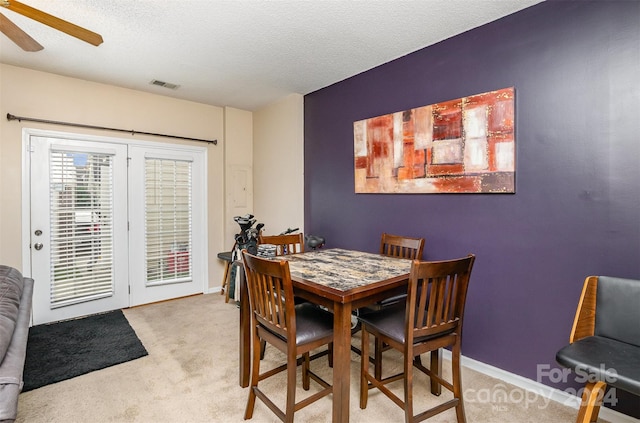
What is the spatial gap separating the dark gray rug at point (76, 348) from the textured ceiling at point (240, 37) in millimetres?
2573

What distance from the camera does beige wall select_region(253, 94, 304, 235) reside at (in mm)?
4016

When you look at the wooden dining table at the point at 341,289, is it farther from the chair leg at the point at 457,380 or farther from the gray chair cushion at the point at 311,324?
the chair leg at the point at 457,380

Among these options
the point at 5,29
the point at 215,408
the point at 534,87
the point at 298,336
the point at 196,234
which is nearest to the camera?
the point at 298,336

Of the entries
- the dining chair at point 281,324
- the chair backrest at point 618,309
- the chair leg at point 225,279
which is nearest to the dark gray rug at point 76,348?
the chair leg at point 225,279

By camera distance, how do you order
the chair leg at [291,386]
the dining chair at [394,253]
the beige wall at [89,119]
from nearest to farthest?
the chair leg at [291,386] → the dining chair at [394,253] → the beige wall at [89,119]

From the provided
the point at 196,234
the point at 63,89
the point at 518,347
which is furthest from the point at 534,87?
the point at 63,89

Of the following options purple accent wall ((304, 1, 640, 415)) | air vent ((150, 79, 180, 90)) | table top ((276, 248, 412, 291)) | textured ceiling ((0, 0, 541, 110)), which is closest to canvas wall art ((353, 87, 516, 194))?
purple accent wall ((304, 1, 640, 415))

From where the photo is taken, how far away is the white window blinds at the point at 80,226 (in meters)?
3.42

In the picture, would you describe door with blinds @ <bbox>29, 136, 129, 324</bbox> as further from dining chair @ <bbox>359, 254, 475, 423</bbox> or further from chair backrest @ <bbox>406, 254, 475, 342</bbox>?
chair backrest @ <bbox>406, 254, 475, 342</bbox>

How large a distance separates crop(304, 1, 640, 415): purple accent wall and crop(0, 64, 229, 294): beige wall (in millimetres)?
2733

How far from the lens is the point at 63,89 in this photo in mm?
3434

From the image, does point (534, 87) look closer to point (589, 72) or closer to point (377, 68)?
point (589, 72)

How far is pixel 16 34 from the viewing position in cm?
192

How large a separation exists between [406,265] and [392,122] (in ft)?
4.59
